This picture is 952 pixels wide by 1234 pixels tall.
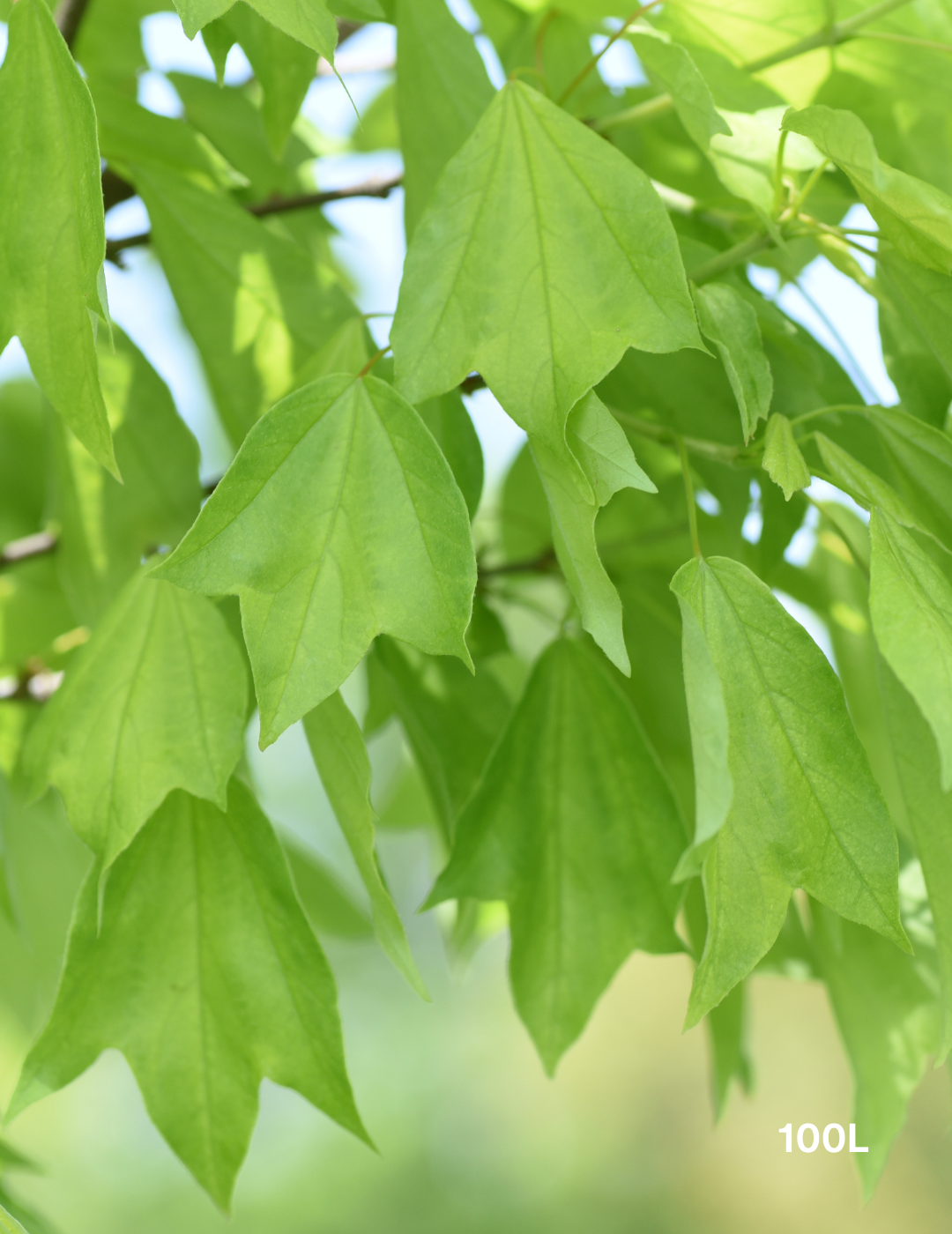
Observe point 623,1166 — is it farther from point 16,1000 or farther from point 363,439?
point 363,439

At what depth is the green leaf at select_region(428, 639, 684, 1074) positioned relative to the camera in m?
0.37

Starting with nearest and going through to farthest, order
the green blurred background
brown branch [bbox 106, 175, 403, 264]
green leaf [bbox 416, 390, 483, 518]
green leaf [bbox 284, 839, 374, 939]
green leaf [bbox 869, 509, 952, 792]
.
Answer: green leaf [bbox 869, 509, 952, 792]
green leaf [bbox 416, 390, 483, 518]
brown branch [bbox 106, 175, 403, 264]
green leaf [bbox 284, 839, 374, 939]
the green blurred background

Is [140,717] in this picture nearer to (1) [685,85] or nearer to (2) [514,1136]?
(1) [685,85]

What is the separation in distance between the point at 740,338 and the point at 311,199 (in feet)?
0.79

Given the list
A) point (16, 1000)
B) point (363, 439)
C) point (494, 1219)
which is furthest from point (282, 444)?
point (494, 1219)

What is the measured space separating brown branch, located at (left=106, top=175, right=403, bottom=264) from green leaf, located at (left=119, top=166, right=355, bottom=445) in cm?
6

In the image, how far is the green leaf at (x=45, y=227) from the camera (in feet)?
0.89

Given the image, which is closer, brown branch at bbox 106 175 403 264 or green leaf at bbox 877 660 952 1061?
green leaf at bbox 877 660 952 1061

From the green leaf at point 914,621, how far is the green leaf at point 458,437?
117 mm

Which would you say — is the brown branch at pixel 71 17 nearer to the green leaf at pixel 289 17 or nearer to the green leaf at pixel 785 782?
the green leaf at pixel 289 17

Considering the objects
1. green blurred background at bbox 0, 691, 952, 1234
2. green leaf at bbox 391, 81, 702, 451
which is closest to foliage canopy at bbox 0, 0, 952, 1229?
green leaf at bbox 391, 81, 702, 451

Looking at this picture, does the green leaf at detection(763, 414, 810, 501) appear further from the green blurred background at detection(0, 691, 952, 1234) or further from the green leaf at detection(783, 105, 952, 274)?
the green blurred background at detection(0, 691, 952, 1234)

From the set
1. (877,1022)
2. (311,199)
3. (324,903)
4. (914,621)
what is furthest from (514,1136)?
(914,621)

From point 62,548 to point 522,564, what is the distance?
0.20 meters
